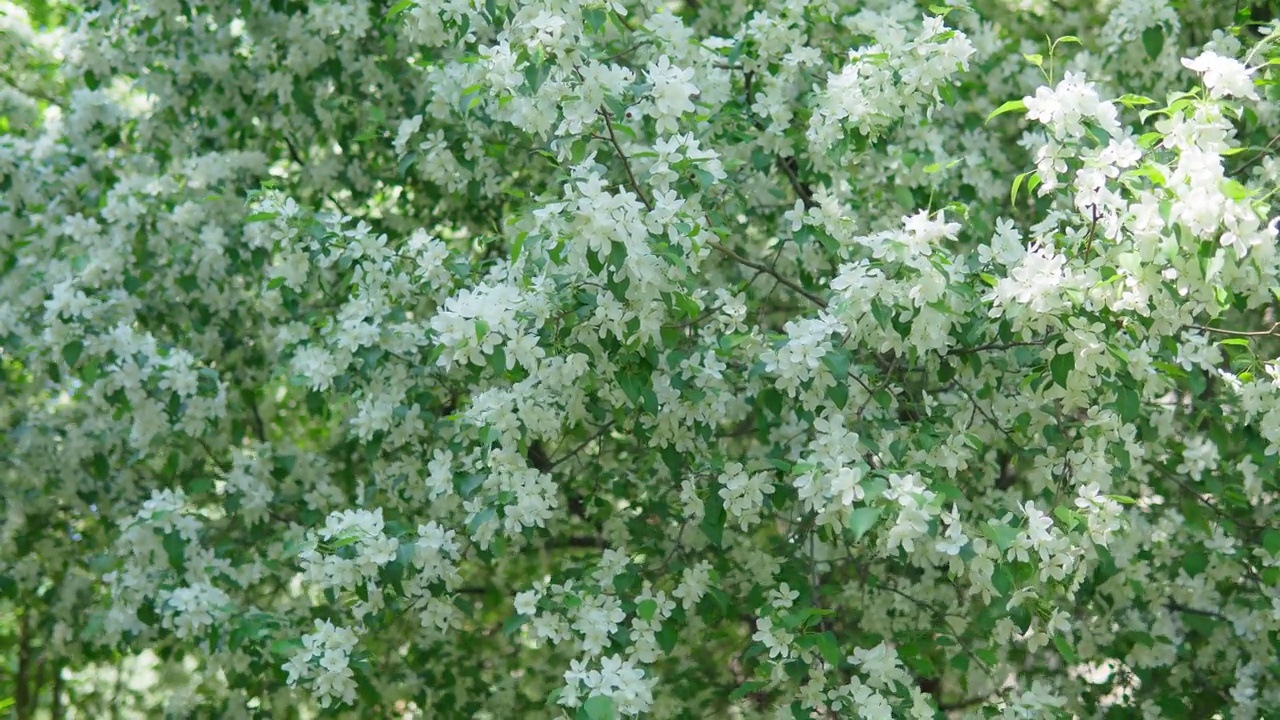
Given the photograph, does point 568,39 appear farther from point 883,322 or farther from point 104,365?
point 104,365

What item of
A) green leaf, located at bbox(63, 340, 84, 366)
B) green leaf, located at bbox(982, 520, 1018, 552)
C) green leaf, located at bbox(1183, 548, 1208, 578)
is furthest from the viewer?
green leaf, located at bbox(63, 340, 84, 366)

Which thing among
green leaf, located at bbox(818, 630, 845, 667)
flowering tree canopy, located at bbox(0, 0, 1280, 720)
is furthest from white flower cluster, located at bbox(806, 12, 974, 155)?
green leaf, located at bbox(818, 630, 845, 667)

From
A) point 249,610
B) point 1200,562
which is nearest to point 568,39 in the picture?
point 249,610

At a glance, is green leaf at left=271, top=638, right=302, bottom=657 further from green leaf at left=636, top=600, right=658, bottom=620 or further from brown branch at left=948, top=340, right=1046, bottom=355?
brown branch at left=948, top=340, right=1046, bottom=355

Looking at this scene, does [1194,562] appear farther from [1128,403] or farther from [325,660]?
[325,660]

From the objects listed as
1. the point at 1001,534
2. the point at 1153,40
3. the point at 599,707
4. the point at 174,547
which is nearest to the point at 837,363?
the point at 1001,534

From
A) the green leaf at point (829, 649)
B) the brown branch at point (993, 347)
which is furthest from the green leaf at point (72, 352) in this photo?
the brown branch at point (993, 347)
